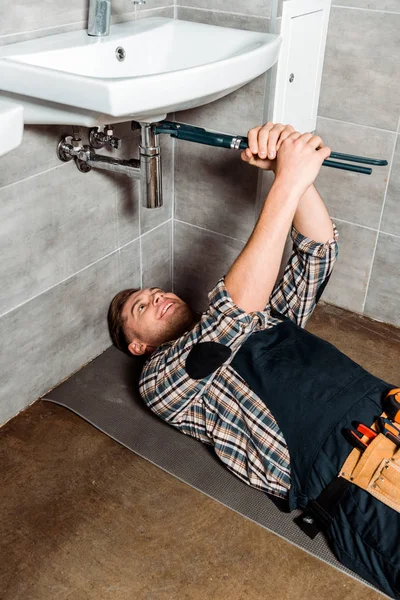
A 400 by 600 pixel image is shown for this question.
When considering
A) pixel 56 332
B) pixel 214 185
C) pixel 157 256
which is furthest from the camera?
pixel 157 256

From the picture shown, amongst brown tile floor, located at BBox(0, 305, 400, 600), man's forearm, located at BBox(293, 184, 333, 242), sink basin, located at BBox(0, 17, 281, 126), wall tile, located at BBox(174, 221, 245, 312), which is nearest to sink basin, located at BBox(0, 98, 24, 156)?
sink basin, located at BBox(0, 17, 281, 126)

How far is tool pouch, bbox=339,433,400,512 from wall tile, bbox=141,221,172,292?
1150 millimetres

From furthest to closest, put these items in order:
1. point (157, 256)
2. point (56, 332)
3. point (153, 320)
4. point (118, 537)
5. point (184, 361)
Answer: point (157, 256)
point (56, 332)
point (153, 320)
point (118, 537)
point (184, 361)

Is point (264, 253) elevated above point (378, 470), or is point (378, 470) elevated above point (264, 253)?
point (264, 253)

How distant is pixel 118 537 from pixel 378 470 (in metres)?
0.67

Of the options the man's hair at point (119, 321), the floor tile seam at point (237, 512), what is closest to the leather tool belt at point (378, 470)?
the floor tile seam at point (237, 512)

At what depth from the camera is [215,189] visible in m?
2.20

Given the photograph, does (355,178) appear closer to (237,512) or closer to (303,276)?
(303,276)

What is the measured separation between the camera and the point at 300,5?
1.92 m

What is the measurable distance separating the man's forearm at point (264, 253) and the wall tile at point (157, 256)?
92 cm

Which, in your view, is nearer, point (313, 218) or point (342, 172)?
point (313, 218)

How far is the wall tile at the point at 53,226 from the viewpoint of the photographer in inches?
68.4

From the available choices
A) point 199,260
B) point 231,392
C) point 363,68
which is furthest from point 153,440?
point 363,68

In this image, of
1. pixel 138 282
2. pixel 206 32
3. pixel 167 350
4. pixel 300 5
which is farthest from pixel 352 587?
pixel 300 5
